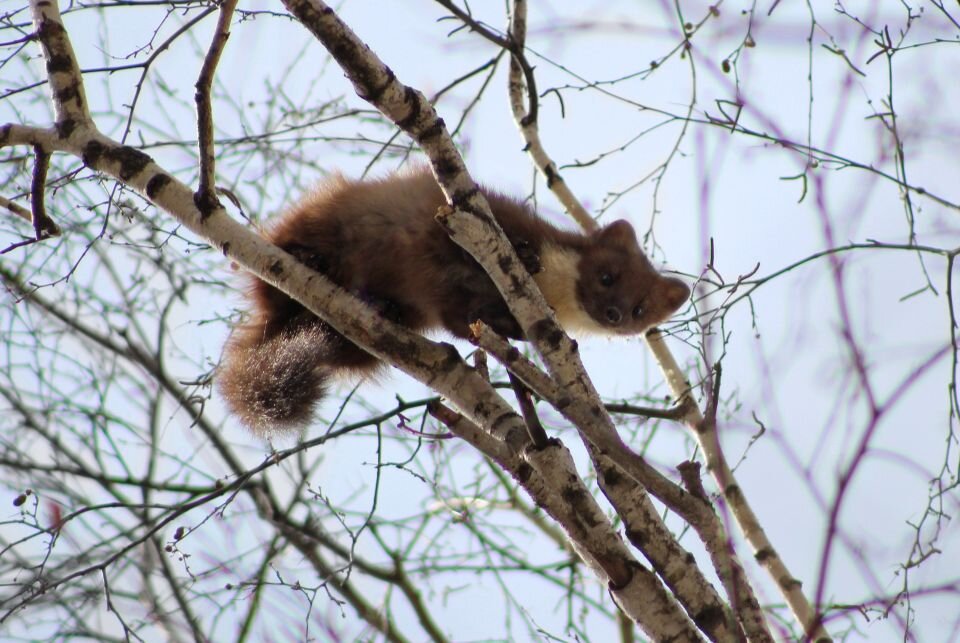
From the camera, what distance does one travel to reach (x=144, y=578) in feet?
17.6

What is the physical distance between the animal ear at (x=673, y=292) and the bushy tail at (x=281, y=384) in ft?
6.16

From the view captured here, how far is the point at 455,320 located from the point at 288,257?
132cm

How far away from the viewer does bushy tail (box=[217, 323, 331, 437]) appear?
394 centimetres

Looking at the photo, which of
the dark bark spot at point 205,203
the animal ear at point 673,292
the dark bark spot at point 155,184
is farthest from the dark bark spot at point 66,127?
the animal ear at point 673,292

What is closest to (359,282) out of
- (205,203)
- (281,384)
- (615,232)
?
(281,384)

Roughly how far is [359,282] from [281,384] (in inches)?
23.0

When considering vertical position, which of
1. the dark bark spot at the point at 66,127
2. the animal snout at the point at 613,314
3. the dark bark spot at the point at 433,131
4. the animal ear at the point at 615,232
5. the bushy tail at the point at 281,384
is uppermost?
the animal ear at the point at 615,232

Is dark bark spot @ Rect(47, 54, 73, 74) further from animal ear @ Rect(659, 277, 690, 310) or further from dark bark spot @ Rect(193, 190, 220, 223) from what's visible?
animal ear @ Rect(659, 277, 690, 310)

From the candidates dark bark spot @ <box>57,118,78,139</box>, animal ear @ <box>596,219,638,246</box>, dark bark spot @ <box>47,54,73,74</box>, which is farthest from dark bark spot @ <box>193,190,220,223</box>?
animal ear @ <box>596,219,638,246</box>

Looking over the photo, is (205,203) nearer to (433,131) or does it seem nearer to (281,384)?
(433,131)

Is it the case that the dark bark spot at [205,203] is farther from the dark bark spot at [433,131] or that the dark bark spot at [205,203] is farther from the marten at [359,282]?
the marten at [359,282]

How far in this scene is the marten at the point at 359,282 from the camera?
157 inches

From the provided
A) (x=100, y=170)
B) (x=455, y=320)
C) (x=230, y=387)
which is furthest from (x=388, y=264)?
(x=100, y=170)

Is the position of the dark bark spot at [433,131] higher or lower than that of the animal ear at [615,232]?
lower
